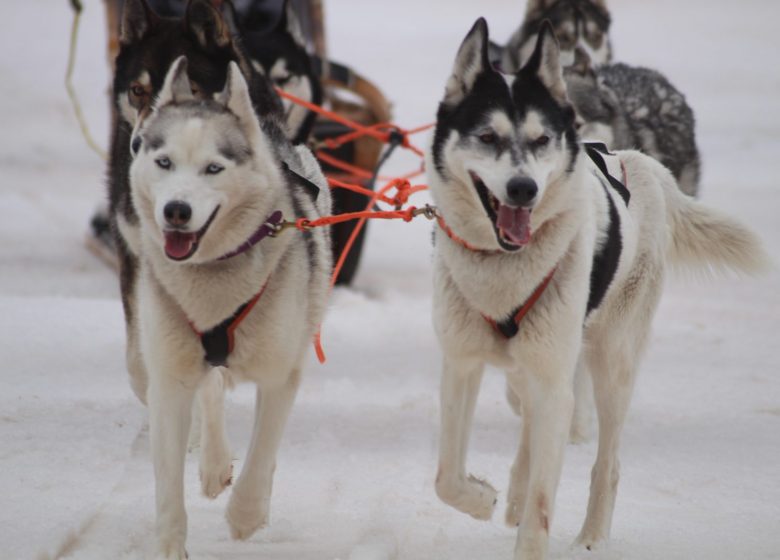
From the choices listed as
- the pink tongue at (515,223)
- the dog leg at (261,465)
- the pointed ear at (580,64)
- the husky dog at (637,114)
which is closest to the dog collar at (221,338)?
the dog leg at (261,465)

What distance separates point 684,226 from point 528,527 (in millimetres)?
1293

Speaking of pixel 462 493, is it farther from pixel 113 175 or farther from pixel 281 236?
pixel 113 175

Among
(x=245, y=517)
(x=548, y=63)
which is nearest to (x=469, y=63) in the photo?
(x=548, y=63)

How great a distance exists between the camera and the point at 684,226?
12.4 ft

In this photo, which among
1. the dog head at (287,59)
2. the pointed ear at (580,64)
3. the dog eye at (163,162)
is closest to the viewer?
the dog eye at (163,162)

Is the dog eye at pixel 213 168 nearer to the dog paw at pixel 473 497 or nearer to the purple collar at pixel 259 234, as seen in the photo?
the purple collar at pixel 259 234

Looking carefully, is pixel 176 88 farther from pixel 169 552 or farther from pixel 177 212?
pixel 169 552

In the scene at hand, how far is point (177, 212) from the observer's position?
8.65 feet

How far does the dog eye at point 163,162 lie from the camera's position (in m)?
2.75

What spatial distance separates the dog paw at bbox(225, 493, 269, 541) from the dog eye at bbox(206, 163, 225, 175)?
88cm

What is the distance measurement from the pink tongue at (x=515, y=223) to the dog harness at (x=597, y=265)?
173mm

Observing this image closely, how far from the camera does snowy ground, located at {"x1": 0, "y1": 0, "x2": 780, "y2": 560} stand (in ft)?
10.6

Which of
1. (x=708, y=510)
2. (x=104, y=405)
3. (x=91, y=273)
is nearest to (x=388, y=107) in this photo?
(x=91, y=273)

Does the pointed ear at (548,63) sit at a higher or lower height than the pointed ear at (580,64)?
higher
